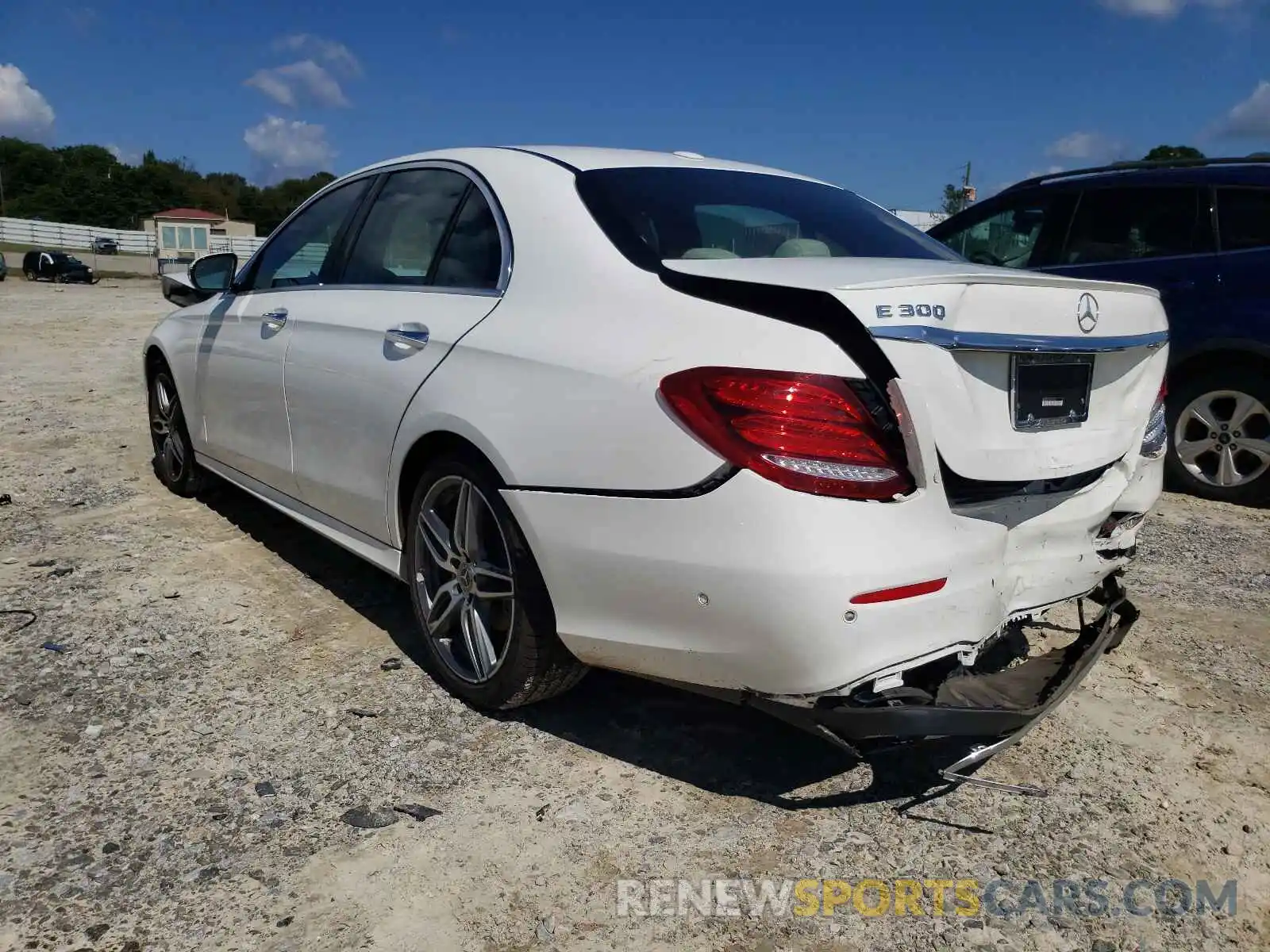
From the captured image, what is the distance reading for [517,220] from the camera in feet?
9.98

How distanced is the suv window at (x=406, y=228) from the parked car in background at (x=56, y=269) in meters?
36.3

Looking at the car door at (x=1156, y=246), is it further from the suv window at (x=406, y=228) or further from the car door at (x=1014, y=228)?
the suv window at (x=406, y=228)

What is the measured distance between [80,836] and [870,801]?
6.48 ft

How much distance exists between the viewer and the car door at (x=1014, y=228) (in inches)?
251

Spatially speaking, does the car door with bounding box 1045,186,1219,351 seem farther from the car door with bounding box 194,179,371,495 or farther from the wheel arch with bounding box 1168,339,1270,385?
the car door with bounding box 194,179,371,495

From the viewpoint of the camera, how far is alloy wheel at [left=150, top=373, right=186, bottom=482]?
17.8 feet

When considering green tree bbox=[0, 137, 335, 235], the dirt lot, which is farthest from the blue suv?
green tree bbox=[0, 137, 335, 235]

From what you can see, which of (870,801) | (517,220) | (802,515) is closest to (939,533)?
(802,515)

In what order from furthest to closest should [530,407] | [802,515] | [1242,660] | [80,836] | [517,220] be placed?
[1242,660]
[517,220]
[530,407]
[80,836]
[802,515]

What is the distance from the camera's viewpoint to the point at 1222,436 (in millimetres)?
5781

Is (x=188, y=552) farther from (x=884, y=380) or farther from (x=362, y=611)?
(x=884, y=380)

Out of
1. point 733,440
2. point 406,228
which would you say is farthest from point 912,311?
point 406,228

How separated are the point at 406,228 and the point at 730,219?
3.99ft

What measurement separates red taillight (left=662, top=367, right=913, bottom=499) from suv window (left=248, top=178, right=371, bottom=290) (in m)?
2.34
